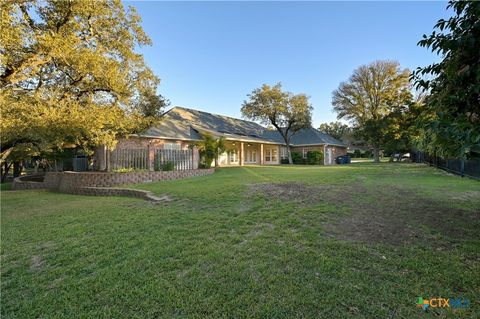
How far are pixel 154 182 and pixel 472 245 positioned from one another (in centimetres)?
1142

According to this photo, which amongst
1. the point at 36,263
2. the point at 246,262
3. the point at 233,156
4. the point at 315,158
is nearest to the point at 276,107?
the point at 233,156

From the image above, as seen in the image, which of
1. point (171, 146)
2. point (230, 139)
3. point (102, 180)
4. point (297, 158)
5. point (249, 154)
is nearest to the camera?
point (102, 180)

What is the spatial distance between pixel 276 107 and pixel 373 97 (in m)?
16.5

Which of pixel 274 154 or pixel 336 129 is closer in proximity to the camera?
pixel 274 154

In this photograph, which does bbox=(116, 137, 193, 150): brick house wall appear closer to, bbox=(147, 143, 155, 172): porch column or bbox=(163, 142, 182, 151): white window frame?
bbox=(163, 142, 182, 151): white window frame

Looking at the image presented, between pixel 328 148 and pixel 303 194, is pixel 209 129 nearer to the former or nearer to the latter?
pixel 328 148

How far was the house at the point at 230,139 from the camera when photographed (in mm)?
18172

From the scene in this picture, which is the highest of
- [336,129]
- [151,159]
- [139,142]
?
[336,129]

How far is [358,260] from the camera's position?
10.1 ft

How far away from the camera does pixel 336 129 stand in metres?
59.7

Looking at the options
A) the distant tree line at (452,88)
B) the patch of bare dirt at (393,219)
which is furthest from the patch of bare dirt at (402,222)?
the distant tree line at (452,88)

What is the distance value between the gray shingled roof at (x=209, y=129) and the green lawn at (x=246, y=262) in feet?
36.2

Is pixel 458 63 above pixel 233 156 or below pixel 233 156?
above

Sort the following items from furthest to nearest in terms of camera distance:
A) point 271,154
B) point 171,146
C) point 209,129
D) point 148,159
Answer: point 271,154 < point 209,129 < point 171,146 < point 148,159
